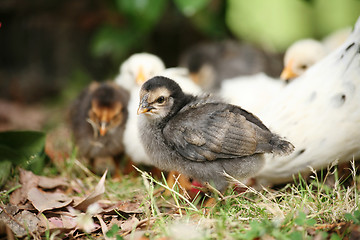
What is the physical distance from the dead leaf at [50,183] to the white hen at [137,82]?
455 millimetres

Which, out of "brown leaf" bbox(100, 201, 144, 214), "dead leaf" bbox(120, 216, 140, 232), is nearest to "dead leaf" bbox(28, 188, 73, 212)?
"brown leaf" bbox(100, 201, 144, 214)

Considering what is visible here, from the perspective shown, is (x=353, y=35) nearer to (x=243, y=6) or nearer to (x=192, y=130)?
(x=192, y=130)

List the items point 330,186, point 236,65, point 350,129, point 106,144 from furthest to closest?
point 236,65
point 106,144
point 330,186
point 350,129

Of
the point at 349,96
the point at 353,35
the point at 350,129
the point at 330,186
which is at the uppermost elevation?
the point at 353,35

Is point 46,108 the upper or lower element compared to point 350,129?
lower

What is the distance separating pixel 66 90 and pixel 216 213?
348cm

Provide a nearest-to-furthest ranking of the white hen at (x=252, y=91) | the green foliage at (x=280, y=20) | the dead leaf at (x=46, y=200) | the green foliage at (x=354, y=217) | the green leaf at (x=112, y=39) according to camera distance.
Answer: the green foliage at (x=354, y=217) < the dead leaf at (x=46, y=200) < the white hen at (x=252, y=91) < the green leaf at (x=112, y=39) < the green foliage at (x=280, y=20)

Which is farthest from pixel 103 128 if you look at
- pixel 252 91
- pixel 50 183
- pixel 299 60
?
pixel 299 60

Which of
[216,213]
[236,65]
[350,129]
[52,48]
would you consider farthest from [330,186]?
[52,48]

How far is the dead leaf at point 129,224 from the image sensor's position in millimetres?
1875

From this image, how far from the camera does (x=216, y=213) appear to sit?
6.36 ft

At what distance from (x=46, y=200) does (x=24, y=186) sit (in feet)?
0.77

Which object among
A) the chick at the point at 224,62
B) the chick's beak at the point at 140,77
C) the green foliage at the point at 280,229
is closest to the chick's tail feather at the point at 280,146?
the green foliage at the point at 280,229

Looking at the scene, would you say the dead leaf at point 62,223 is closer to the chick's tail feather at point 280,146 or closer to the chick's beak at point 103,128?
the chick's beak at point 103,128
